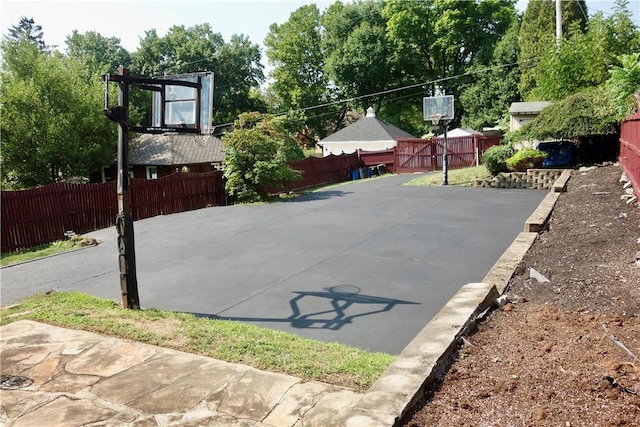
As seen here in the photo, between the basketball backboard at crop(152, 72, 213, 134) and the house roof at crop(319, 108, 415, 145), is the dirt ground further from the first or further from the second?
the house roof at crop(319, 108, 415, 145)

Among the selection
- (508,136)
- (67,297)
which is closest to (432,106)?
(508,136)

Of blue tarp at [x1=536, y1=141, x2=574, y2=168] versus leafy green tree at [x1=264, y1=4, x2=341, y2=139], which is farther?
leafy green tree at [x1=264, y1=4, x2=341, y2=139]

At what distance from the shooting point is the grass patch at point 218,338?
416 cm

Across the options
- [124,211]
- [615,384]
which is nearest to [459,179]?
[124,211]

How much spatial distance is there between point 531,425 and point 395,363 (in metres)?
1.07

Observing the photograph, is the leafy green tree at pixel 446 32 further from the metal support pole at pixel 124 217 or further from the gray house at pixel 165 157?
the metal support pole at pixel 124 217

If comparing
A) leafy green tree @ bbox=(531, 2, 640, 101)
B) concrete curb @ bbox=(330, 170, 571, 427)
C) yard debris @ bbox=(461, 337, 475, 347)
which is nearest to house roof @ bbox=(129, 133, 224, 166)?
leafy green tree @ bbox=(531, 2, 640, 101)

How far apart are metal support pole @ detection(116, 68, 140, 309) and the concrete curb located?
3736mm

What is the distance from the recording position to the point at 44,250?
12305 mm

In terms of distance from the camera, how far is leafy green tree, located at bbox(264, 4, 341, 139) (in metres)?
51.1

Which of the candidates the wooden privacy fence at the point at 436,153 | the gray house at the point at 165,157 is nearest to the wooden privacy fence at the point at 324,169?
the wooden privacy fence at the point at 436,153

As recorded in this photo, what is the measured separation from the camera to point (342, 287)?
709 centimetres

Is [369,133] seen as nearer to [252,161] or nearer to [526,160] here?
[526,160]

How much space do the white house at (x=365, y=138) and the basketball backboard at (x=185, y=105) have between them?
1063 inches
